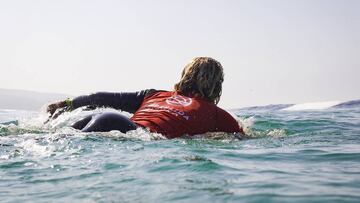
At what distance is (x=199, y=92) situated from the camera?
534cm

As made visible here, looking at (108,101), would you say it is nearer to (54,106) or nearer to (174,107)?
(54,106)

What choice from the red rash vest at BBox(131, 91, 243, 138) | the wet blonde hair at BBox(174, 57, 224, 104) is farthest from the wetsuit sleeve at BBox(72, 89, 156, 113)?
the wet blonde hair at BBox(174, 57, 224, 104)

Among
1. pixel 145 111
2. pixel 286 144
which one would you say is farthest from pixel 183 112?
pixel 286 144

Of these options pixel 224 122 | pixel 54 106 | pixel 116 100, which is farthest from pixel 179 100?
pixel 54 106

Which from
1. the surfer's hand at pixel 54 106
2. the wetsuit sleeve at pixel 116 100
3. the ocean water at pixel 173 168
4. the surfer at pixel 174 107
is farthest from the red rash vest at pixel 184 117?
the surfer's hand at pixel 54 106

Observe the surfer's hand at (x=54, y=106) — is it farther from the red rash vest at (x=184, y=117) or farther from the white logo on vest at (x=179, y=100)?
the white logo on vest at (x=179, y=100)

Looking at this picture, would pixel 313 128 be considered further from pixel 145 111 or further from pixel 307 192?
pixel 307 192

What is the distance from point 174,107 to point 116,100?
82cm

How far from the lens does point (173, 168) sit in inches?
132

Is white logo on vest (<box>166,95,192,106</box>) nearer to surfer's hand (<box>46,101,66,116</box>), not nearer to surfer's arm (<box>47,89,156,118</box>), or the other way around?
surfer's arm (<box>47,89,156,118</box>)

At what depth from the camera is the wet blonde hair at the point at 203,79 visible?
528cm

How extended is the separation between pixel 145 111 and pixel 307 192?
2801mm

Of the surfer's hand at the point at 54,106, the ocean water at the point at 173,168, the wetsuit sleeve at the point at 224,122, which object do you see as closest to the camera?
the ocean water at the point at 173,168

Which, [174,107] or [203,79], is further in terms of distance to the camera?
[203,79]
